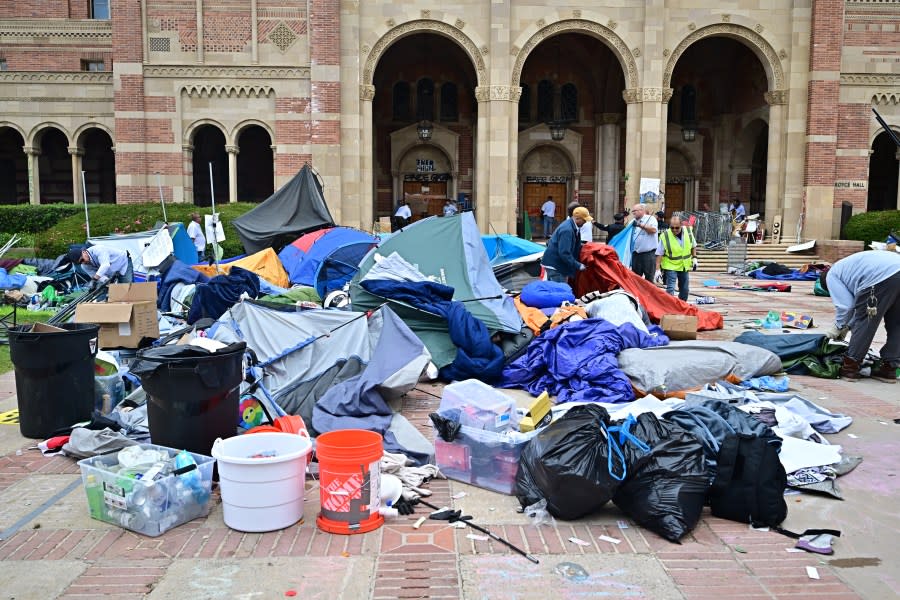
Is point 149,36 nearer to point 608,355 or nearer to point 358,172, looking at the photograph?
point 358,172

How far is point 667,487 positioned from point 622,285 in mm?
7298

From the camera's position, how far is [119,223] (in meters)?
19.6

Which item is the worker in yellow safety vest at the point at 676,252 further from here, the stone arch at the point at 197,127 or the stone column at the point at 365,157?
the stone arch at the point at 197,127

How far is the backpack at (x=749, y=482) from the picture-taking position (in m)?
4.62

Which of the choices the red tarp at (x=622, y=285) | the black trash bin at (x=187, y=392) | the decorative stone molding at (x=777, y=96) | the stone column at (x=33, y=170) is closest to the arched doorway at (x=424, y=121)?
the decorative stone molding at (x=777, y=96)

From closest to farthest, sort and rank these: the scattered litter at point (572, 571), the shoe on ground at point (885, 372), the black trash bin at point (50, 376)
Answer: the scattered litter at point (572, 571)
the black trash bin at point (50, 376)
the shoe on ground at point (885, 372)

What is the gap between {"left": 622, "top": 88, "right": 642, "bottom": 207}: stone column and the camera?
79.7ft

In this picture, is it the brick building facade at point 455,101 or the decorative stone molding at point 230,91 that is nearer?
the brick building facade at point 455,101

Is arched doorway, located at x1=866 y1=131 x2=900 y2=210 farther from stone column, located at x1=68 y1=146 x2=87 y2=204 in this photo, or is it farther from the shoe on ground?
stone column, located at x1=68 y1=146 x2=87 y2=204

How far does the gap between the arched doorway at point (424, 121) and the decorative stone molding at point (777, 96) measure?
34.3ft

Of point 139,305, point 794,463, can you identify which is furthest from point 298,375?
point 794,463

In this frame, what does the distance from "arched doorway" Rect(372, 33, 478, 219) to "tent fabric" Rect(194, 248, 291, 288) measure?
1420cm

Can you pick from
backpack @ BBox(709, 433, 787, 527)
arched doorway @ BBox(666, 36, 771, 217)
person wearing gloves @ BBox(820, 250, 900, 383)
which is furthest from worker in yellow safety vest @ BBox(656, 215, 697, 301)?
arched doorway @ BBox(666, 36, 771, 217)

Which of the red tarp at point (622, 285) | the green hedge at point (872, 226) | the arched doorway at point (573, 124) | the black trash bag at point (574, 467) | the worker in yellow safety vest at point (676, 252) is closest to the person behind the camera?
the black trash bag at point (574, 467)
